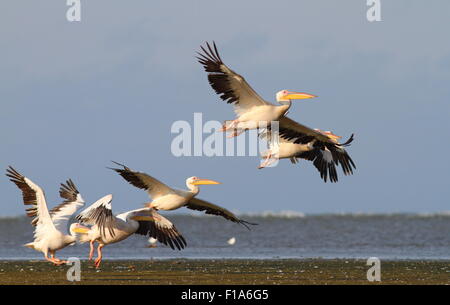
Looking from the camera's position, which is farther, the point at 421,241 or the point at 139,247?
the point at 421,241

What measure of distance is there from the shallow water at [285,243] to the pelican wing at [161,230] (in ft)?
16.9

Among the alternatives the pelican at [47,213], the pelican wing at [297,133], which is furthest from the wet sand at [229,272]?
the pelican wing at [297,133]

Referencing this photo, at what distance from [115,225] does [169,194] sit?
3.64ft

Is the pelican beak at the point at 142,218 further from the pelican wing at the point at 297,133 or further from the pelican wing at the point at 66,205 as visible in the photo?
the pelican wing at the point at 297,133

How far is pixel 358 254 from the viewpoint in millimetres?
23281

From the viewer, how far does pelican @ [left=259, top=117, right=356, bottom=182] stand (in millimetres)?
18000

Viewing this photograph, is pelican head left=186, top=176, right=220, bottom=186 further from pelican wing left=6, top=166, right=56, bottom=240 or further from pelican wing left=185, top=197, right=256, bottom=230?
pelican wing left=6, top=166, right=56, bottom=240

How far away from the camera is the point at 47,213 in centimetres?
1591

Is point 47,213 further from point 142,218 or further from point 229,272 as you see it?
point 229,272

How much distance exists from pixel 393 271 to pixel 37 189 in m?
6.70

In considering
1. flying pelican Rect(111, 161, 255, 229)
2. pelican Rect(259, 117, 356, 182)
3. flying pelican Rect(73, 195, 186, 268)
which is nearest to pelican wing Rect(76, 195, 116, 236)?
flying pelican Rect(73, 195, 186, 268)
